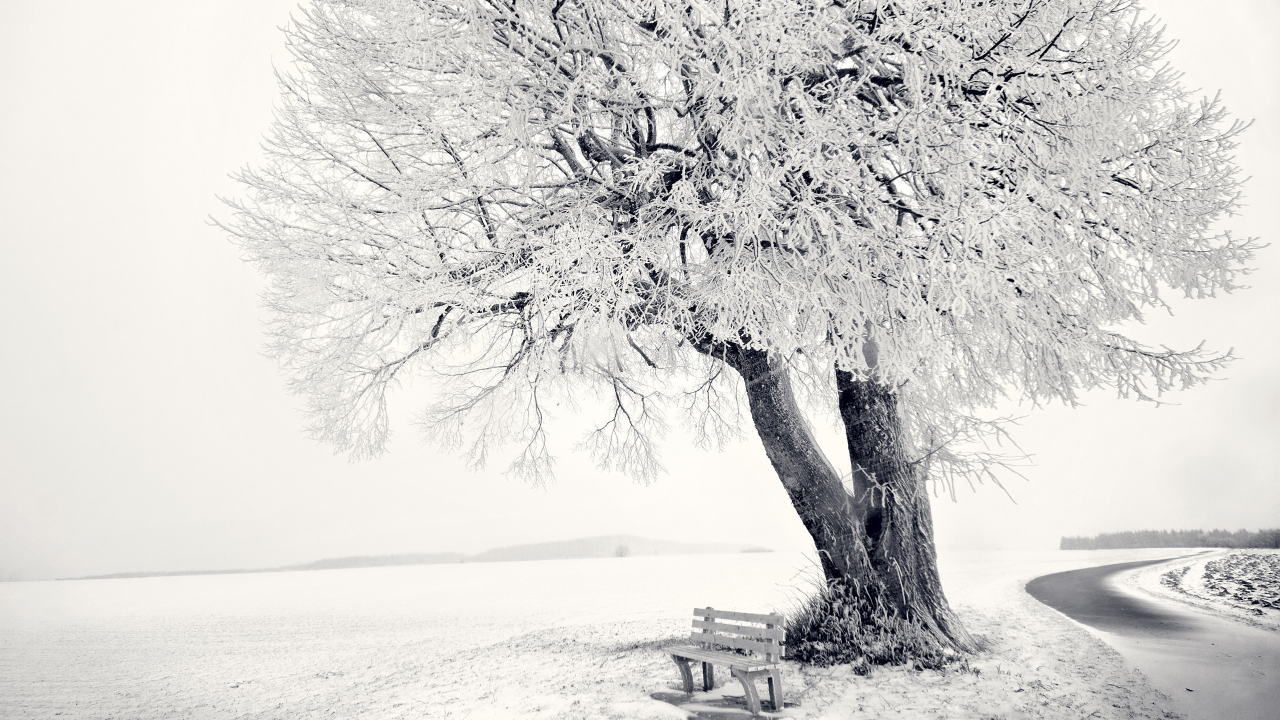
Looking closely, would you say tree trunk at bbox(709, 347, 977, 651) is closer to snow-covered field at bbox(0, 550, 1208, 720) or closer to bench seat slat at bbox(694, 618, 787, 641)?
snow-covered field at bbox(0, 550, 1208, 720)

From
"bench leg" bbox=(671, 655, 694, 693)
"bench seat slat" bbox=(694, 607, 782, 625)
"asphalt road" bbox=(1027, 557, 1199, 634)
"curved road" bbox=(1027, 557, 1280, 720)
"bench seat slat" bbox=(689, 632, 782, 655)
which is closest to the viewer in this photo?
"curved road" bbox=(1027, 557, 1280, 720)

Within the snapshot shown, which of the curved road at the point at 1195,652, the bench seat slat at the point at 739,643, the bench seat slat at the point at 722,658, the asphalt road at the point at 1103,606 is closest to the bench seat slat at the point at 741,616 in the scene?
the bench seat slat at the point at 739,643

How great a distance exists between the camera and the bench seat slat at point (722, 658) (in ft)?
16.6

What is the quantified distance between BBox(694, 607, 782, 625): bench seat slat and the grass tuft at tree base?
3.44 ft

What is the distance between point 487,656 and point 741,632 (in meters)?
4.02

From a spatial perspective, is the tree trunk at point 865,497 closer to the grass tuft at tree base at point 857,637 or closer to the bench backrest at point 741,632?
the grass tuft at tree base at point 857,637

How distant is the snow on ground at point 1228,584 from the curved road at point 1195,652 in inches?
11.7

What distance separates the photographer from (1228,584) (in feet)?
31.9

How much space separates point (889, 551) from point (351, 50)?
7.26m

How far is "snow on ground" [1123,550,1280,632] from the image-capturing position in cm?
774

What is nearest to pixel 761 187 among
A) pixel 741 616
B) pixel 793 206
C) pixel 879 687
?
pixel 793 206

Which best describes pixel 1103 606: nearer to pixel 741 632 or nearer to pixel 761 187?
pixel 741 632

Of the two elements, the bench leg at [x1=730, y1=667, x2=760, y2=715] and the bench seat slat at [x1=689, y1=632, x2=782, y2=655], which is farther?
the bench seat slat at [x1=689, y1=632, x2=782, y2=655]

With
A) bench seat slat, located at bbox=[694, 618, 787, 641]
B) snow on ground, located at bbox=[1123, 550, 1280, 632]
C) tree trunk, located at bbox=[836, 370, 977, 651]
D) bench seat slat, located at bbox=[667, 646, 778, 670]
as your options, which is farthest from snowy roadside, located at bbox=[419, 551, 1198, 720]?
snow on ground, located at bbox=[1123, 550, 1280, 632]
